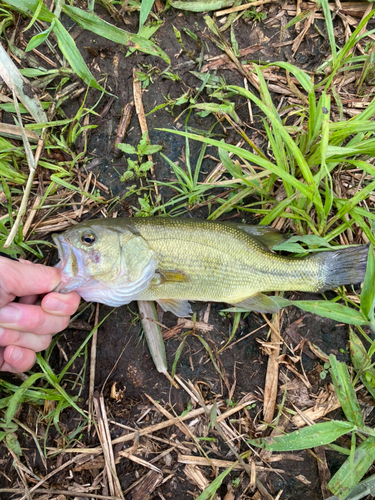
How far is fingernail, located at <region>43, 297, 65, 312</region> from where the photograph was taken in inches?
122

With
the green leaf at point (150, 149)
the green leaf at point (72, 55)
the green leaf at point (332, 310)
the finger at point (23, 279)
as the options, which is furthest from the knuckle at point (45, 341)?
the green leaf at point (72, 55)

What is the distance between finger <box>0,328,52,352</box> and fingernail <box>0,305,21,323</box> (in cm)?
13

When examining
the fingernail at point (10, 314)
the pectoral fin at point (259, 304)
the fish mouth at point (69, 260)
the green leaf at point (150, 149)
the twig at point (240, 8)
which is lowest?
the pectoral fin at point (259, 304)

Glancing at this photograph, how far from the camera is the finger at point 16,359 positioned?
3.20 meters

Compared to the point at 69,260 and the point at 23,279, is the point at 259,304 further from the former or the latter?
the point at 23,279

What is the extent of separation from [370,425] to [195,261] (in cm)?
256

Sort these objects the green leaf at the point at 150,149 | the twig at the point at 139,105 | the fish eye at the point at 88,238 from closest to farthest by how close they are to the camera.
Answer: the fish eye at the point at 88,238 < the green leaf at the point at 150,149 < the twig at the point at 139,105

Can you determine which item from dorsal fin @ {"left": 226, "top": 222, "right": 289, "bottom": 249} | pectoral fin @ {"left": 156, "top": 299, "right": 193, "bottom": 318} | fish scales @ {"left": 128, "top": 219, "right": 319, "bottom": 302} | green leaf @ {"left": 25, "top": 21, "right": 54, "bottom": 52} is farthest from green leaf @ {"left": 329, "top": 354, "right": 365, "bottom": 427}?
green leaf @ {"left": 25, "top": 21, "right": 54, "bottom": 52}

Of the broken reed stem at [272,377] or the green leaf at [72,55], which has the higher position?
the green leaf at [72,55]

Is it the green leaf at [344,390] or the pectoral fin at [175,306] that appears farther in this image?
the pectoral fin at [175,306]

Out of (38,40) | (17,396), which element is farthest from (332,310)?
(38,40)

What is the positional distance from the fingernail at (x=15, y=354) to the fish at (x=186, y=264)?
2.44ft

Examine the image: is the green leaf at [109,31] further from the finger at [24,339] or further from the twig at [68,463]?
the twig at [68,463]

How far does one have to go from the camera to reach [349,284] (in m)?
3.46
